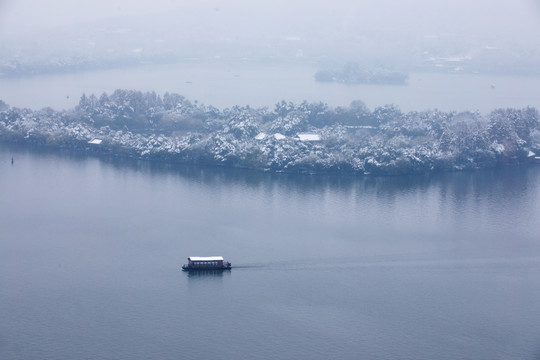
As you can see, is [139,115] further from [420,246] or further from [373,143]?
[420,246]

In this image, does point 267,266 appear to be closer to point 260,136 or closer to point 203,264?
point 203,264

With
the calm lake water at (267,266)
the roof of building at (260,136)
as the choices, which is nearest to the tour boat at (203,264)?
the calm lake water at (267,266)

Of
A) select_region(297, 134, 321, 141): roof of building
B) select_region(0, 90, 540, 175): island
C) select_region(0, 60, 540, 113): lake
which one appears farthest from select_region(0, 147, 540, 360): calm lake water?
select_region(0, 60, 540, 113): lake

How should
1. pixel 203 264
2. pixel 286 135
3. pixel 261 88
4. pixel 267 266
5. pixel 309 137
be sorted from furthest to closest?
pixel 261 88 → pixel 286 135 → pixel 309 137 → pixel 267 266 → pixel 203 264

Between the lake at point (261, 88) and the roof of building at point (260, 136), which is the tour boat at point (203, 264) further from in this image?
the lake at point (261, 88)

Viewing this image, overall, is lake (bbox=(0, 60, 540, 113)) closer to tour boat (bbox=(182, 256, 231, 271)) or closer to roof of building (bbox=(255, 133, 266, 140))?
roof of building (bbox=(255, 133, 266, 140))

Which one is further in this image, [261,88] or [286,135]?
[261,88]

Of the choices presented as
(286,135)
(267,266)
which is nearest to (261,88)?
(286,135)

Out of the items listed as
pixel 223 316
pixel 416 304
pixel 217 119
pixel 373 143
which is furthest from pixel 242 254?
pixel 217 119

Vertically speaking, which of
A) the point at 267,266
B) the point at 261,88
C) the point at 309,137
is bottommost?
the point at 267,266
